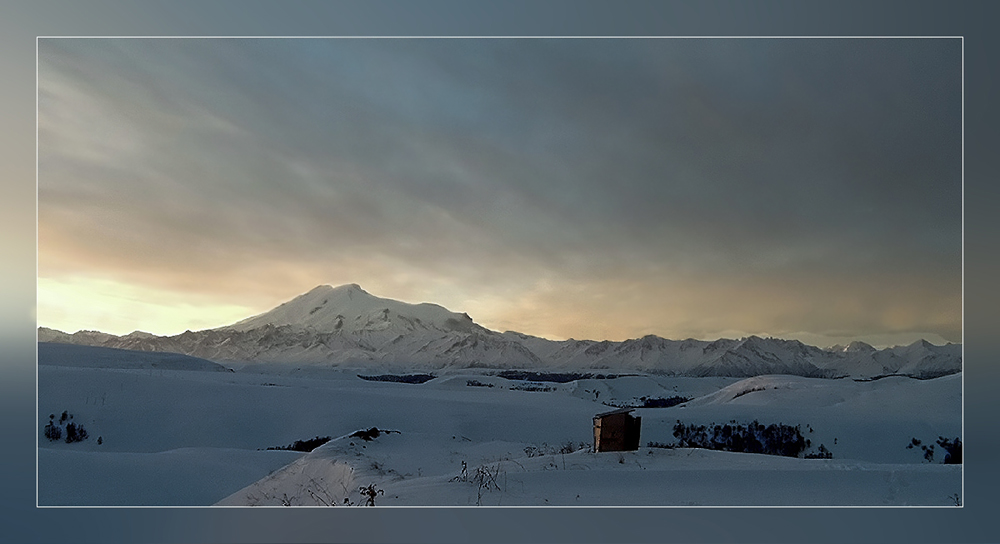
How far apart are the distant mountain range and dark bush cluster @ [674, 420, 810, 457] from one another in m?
0.70

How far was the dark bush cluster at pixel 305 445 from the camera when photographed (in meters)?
8.13

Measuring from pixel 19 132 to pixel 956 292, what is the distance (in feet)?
26.8

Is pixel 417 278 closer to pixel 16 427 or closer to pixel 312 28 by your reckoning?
pixel 312 28

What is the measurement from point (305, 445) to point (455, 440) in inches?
78.4

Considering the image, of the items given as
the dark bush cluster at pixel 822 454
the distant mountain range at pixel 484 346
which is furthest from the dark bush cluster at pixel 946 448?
the dark bush cluster at pixel 822 454

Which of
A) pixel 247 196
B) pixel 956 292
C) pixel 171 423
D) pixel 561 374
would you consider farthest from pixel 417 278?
pixel 956 292

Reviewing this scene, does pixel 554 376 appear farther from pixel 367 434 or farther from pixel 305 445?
pixel 305 445

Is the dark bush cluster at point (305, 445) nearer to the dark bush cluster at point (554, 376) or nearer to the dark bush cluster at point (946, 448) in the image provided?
the dark bush cluster at point (554, 376)

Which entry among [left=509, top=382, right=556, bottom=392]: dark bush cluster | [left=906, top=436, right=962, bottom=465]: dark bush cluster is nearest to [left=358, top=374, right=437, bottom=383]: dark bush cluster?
[left=509, top=382, right=556, bottom=392]: dark bush cluster

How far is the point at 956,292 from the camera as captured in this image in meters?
5.93

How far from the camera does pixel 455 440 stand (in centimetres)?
841

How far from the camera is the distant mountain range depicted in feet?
22.1

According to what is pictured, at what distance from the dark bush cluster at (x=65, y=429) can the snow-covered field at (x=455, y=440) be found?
0.28 ft

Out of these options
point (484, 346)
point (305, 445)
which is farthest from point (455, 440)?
point (305, 445)
